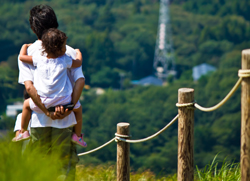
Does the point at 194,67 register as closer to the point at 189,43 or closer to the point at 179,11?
the point at 189,43

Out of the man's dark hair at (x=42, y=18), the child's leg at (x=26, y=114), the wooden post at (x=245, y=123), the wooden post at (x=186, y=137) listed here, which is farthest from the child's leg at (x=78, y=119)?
the wooden post at (x=245, y=123)

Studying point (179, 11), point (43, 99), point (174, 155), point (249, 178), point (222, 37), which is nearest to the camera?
point (249, 178)

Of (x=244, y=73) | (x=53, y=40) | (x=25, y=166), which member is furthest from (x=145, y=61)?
(x=25, y=166)

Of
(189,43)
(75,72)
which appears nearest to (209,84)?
(189,43)

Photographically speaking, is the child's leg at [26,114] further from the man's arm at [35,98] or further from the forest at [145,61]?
the forest at [145,61]

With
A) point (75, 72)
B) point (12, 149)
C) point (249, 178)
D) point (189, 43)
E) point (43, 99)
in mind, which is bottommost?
point (249, 178)

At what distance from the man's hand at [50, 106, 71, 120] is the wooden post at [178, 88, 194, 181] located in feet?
2.10

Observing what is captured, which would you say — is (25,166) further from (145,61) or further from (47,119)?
(145,61)

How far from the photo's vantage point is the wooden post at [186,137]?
228cm

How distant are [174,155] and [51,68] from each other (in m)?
34.3

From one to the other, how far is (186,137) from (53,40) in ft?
2.96

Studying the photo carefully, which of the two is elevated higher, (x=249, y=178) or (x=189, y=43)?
(x=189, y=43)

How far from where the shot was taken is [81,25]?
204 ft

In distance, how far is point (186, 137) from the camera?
7.50 ft
